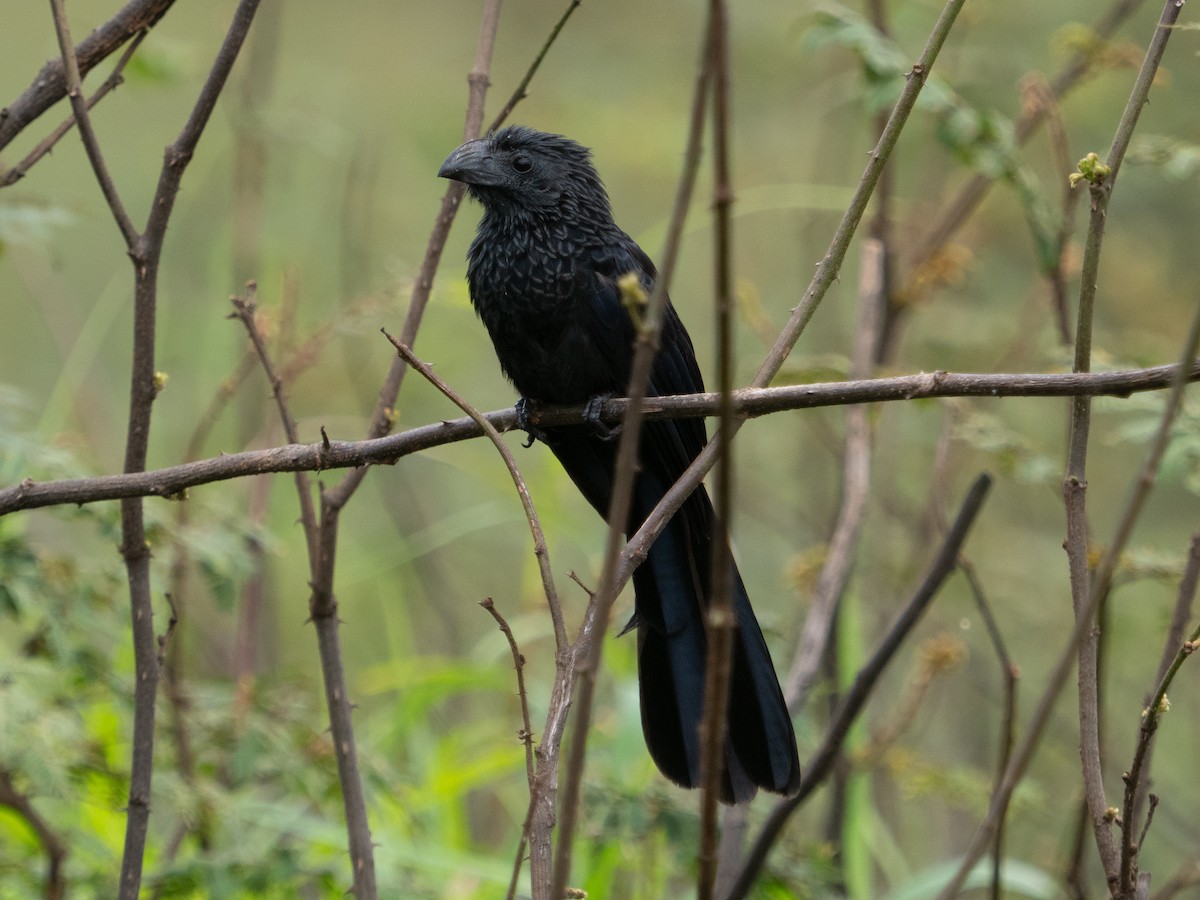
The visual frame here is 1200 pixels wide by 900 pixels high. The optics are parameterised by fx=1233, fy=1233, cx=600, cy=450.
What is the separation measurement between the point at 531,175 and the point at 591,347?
572mm

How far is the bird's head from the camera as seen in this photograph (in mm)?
3123

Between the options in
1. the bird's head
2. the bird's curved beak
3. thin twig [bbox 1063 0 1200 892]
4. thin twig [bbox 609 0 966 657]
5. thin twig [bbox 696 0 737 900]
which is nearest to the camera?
thin twig [bbox 696 0 737 900]

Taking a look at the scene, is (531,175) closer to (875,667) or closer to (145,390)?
(145,390)

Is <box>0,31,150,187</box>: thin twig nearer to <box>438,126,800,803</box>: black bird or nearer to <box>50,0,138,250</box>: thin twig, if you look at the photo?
<box>50,0,138,250</box>: thin twig

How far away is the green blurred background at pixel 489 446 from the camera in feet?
9.43

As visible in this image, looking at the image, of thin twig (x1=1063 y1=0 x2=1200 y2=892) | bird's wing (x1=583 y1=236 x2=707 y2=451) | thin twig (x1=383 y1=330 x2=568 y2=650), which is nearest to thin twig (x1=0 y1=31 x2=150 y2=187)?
thin twig (x1=383 y1=330 x2=568 y2=650)

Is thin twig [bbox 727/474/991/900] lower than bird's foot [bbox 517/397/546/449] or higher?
lower

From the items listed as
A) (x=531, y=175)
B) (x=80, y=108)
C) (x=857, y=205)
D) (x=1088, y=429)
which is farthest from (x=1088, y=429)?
(x=531, y=175)

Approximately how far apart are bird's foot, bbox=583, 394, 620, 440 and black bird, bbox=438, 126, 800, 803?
0.07 meters

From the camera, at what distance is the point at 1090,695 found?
159 centimetres

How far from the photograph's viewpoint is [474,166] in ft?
10.1

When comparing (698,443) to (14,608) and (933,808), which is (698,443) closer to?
(14,608)

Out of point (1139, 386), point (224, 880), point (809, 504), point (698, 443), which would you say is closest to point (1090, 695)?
point (1139, 386)

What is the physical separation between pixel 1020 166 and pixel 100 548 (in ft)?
14.8
